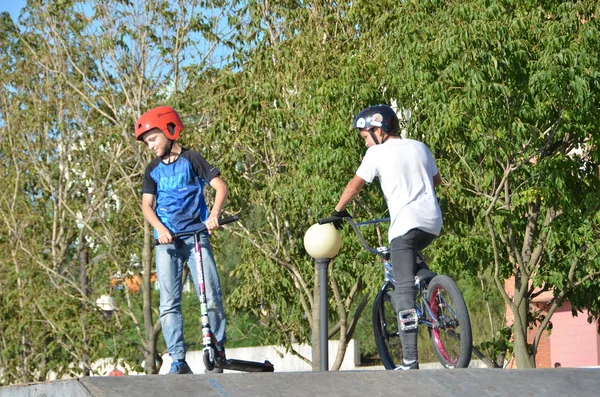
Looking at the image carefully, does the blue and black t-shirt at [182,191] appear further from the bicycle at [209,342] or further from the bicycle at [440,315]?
the bicycle at [440,315]

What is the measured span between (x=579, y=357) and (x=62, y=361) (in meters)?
14.4

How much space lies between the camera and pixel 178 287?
6949mm

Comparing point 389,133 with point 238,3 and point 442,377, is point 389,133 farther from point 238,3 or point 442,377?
point 238,3

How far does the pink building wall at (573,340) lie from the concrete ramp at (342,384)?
23.3 metres

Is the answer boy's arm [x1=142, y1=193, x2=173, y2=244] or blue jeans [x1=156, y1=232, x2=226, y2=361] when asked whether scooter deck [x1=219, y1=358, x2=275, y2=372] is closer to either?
blue jeans [x1=156, y1=232, x2=226, y2=361]

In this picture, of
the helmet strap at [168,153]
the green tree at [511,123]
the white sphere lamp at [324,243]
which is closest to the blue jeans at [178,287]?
the helmet strap at [168,153]

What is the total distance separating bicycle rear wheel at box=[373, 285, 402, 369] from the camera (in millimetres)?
7480

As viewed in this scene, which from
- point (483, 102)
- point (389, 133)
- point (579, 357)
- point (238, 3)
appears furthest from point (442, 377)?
point (579, 357)

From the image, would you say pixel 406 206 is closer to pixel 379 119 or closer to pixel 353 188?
pixel 353 188

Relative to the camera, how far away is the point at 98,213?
2342 cm

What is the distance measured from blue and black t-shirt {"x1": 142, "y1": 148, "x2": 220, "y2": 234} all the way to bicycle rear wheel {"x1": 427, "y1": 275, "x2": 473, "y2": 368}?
1624 mm

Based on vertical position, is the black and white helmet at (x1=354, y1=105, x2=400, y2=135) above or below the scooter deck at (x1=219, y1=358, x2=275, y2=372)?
above

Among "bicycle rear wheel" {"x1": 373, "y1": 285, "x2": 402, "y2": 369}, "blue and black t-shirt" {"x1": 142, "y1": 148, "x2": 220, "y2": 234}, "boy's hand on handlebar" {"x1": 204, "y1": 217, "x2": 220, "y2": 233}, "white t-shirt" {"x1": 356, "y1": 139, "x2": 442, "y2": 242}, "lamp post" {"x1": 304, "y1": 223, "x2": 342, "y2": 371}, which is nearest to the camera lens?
"boy's hand on handlebar" {"x1": 204, "y1": 217, "x2": 220, "y2": 233}

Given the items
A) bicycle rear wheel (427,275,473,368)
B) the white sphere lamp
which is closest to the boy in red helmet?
bicycle rear wheel (427,275,473,368)
